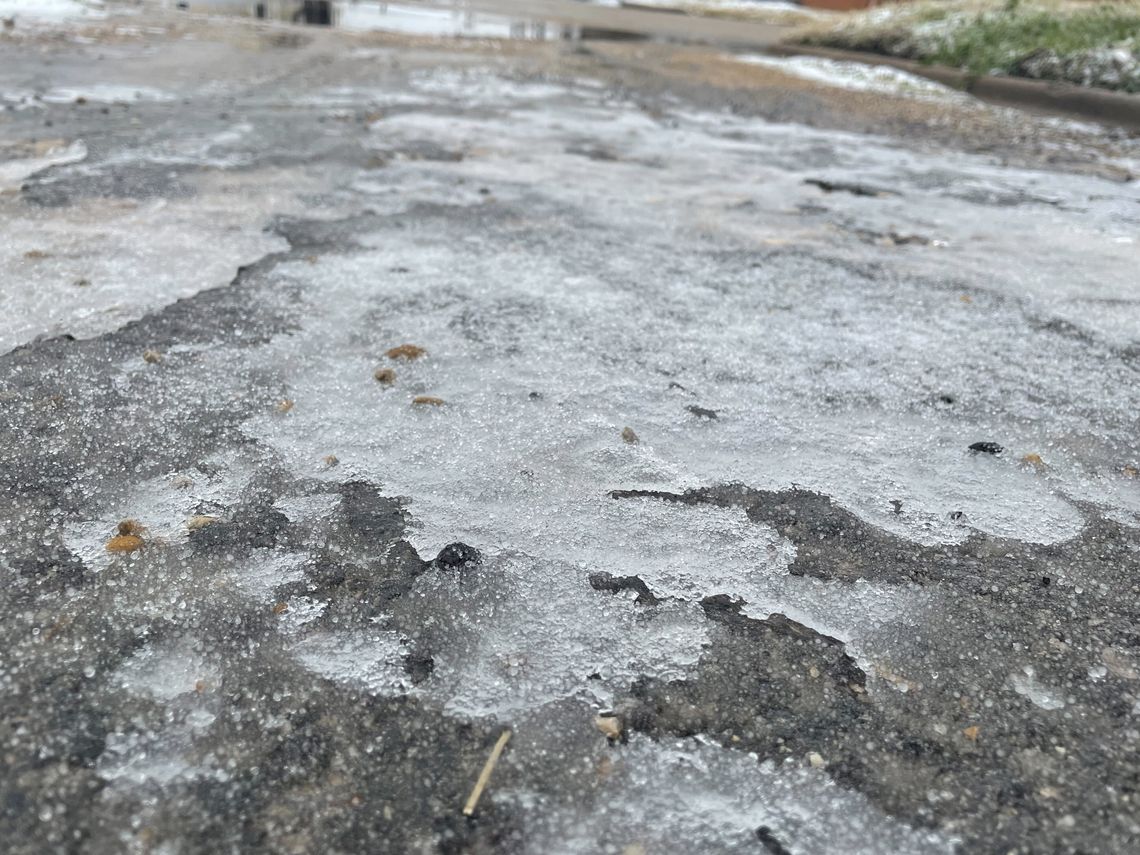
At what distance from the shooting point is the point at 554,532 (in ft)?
5.52

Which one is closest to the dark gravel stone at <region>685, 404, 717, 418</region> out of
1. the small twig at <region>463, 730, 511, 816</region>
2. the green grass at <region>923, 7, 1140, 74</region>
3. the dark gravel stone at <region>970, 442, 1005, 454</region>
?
the dark gravel stone at <region>970, 442, 1005, 454</region>

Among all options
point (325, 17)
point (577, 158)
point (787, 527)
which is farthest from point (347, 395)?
point (325, 17)

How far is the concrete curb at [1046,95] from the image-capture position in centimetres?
654

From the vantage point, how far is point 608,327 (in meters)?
2.61

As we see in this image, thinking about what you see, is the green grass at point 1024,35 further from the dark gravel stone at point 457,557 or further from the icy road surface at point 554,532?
the dark gravel stone at point 457,557

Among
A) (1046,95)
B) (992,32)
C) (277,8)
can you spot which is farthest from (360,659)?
(277,8)

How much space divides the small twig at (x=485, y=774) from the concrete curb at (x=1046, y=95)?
7.10m

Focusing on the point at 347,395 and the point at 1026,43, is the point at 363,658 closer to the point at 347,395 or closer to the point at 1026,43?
the point at 347,395

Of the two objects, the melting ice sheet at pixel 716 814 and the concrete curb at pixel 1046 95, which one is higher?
the concrete curb at pixel 1046 95

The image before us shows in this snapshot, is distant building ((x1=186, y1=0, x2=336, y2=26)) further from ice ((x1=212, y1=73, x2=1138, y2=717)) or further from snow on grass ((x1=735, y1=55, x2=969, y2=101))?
ice ((x1=212, y1=73, x2=1138, y2=717))

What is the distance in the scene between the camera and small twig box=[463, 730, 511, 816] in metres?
1.15

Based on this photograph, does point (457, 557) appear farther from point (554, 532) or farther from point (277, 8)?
point (277, 8)

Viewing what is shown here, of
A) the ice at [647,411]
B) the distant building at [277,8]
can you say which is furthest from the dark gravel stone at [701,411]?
the distant building at [277,8]

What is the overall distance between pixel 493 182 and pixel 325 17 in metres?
8.87
